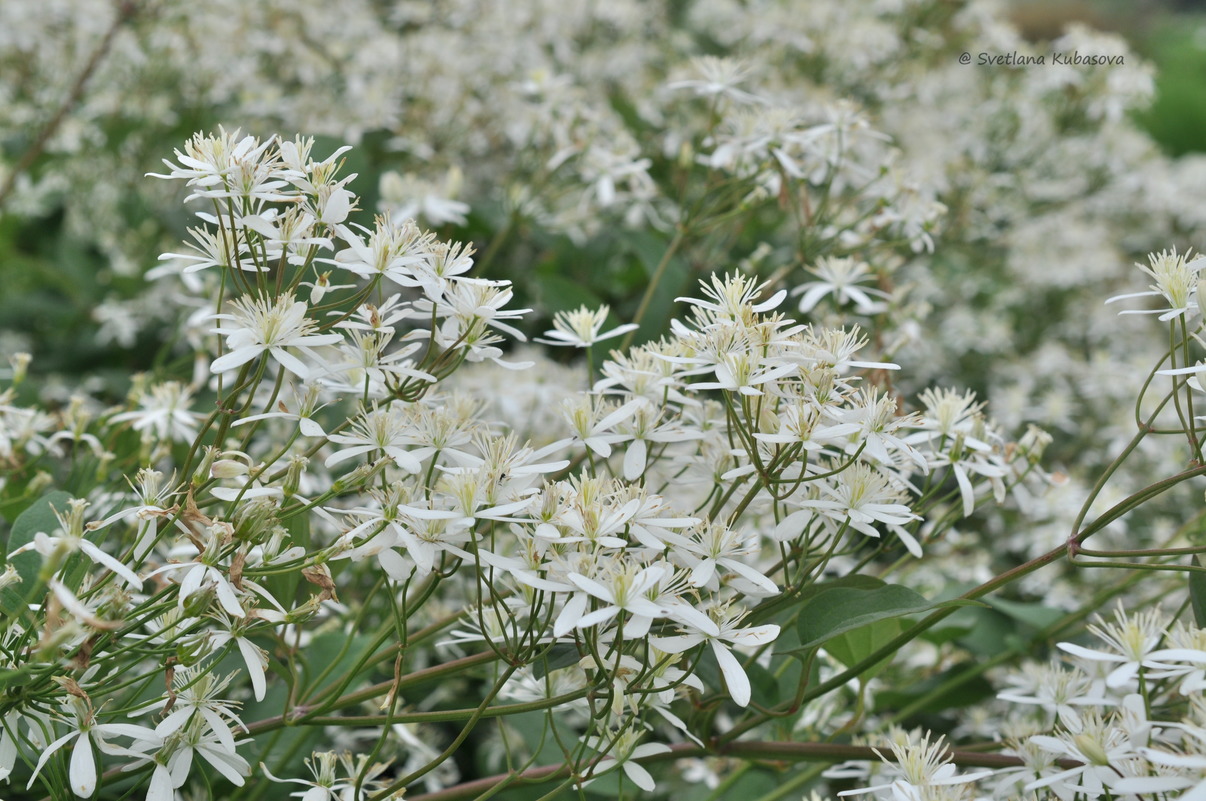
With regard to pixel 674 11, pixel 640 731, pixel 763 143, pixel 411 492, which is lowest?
pixel 640 731

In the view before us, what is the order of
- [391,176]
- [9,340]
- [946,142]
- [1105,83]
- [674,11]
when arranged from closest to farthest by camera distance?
[391,176] < [9,340] < [1105,83] < [946,142] < [674,11]

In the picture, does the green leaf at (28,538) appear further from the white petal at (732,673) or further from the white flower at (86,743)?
the white petal at (732,673)

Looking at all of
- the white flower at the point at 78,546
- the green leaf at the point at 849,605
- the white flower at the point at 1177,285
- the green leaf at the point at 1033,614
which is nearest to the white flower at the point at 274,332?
the white flower at the point at 78,546

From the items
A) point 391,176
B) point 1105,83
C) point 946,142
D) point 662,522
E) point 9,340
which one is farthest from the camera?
point 946,142

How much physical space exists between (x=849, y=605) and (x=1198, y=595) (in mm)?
207

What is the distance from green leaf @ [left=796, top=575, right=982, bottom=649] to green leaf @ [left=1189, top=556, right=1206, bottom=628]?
0.15m

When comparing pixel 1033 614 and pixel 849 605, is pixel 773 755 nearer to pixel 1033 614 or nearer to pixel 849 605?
pixel 849 605

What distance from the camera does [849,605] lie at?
23.4 inches

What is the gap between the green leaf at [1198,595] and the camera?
0.60 m

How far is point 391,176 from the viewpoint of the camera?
109 cm

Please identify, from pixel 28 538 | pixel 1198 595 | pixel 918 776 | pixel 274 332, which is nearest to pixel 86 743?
pixel 28 538

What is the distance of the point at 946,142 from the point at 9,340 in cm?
164

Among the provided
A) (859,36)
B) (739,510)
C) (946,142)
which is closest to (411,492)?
(739,510)

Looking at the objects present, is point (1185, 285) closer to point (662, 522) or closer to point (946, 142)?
point (662, 522)
